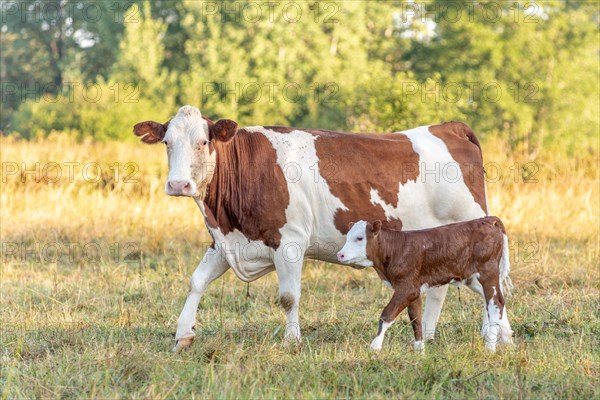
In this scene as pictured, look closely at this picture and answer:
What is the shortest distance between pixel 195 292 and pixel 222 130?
136cm

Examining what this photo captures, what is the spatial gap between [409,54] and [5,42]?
2541 centimetres

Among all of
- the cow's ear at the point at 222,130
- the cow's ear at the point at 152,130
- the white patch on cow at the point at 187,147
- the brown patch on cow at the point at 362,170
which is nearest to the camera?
the white patch on cow at the point at 187,147

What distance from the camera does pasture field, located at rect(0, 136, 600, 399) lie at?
5.53 metres

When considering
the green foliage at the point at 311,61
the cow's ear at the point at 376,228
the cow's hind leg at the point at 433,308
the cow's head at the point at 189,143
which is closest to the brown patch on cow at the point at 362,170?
the cow's hind leg at the point at 433,308

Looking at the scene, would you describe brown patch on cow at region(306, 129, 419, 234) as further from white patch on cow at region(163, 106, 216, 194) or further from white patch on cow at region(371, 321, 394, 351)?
white patch on cow at region(371, 321, 394, 351)

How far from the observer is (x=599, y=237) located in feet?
39.3

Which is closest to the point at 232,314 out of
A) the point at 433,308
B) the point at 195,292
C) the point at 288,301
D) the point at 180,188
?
the point at 195,292

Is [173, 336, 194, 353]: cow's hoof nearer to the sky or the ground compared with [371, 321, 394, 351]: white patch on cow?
nearer to the ground

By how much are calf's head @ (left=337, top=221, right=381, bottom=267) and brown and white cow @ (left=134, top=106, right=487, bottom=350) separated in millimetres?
686

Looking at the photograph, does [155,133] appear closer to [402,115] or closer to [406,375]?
[406,375]

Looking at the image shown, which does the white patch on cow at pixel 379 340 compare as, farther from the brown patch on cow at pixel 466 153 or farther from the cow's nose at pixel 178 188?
Answer: the brown patch on cow at pixel 466 153

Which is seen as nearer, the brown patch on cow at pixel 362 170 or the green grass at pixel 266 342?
the green grass at pixel 266 342

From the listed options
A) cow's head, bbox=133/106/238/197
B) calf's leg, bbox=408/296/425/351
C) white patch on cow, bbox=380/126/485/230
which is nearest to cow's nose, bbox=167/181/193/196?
cow's head, bbox=133/106/238/197

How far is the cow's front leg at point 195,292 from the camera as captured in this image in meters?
6.85
